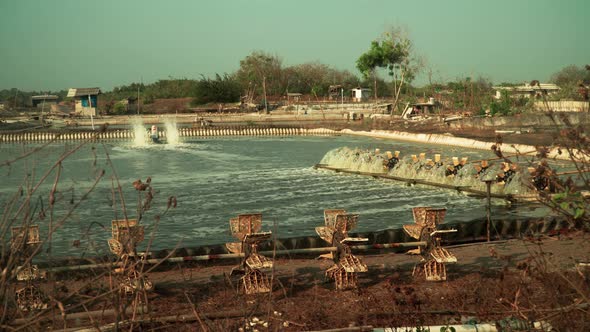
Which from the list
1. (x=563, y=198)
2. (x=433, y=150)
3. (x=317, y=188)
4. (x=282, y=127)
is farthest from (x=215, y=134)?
(x=563, y=198)

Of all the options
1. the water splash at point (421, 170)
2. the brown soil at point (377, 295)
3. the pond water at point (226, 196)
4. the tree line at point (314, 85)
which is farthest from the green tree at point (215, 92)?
the brown soil at point (377, 295)

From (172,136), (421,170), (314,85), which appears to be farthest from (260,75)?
(421,170)

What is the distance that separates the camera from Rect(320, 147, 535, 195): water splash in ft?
55.2

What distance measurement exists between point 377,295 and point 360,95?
2660 inches

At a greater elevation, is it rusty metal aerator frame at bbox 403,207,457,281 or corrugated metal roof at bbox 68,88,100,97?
corrugated metal roof at bbox 68,88,100,97

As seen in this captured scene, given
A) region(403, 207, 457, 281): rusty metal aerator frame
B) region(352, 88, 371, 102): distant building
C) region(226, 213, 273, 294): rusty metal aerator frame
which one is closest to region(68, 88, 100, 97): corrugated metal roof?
A: region(352, 88, 371, 102): distant building

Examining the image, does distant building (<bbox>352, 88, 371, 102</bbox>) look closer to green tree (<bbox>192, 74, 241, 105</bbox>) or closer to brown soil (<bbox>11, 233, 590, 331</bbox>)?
green tree (<bbox>192, 74, 241, 105</bbox>)

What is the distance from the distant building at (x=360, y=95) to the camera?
241ft

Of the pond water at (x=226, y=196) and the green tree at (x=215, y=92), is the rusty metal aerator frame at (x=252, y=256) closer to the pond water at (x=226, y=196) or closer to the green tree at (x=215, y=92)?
the pond water at (x=226, y=196)

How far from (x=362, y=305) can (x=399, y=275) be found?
1.32 metres

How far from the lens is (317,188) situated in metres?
19.9

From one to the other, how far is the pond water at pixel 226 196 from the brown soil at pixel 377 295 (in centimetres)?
84

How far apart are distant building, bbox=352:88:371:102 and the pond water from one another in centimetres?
3975

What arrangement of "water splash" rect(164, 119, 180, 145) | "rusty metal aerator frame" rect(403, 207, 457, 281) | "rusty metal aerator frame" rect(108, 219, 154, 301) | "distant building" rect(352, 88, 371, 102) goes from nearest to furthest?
"rusty metal aerator frame" rect(108, 219, 154, 301) → "rusty metal aerator frame" rect(403, 207, 457, 281) → "water splash" rect(164, 119, 180, 145) → "distant building" rect(352, 88, 371, 102)
